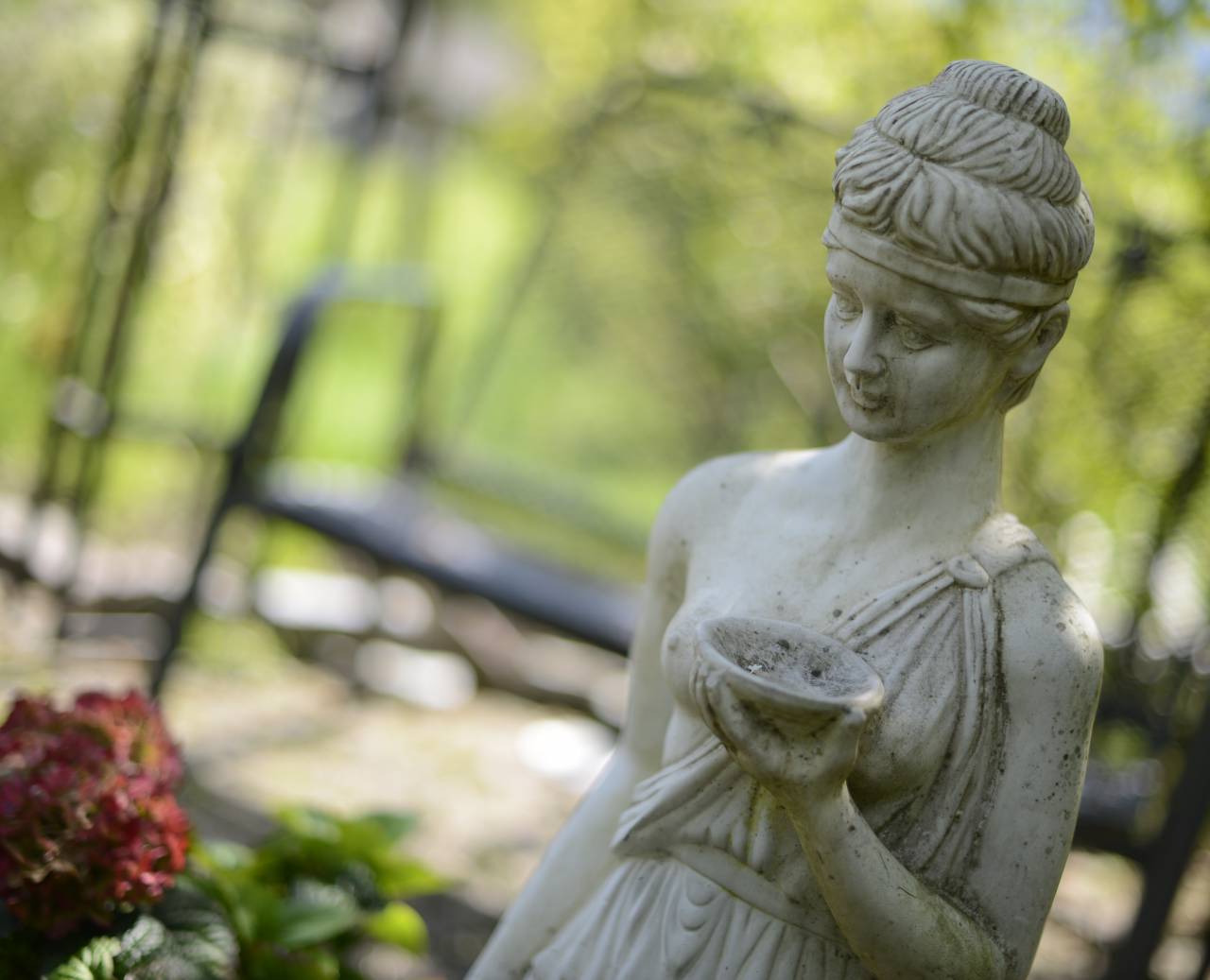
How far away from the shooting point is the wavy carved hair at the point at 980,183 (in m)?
1.39

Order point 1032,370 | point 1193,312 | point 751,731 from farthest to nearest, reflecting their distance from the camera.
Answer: point 1193,312, point 1032,370, point 751,731

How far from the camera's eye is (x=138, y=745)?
2.15 meters

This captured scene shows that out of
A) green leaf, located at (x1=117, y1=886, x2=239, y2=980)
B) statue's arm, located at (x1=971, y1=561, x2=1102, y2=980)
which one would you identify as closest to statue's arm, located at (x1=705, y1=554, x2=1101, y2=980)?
statue's arm, located at (x1=971, y1=561, x2=1102, y2=980)

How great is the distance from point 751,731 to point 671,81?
331 cm

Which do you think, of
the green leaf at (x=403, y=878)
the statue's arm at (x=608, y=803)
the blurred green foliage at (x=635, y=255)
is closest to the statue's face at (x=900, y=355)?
the statue's arm at (x=608, y=803)

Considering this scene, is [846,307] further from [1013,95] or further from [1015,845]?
[1015,845]

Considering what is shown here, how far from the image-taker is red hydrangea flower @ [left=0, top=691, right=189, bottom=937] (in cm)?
191

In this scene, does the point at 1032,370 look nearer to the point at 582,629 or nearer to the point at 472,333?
the point at 582,629

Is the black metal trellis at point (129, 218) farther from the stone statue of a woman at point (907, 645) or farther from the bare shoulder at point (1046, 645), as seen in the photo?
the bare shoulder at point (1046, 645)

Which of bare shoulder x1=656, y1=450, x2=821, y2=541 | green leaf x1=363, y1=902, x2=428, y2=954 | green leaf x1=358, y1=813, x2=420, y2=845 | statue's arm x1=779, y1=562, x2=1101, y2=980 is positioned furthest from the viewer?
green leaf x1=358, y1=813, x2=420, y2=845

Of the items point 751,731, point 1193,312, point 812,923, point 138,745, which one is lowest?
point 138,745

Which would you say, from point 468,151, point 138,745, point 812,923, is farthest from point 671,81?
point 812,923

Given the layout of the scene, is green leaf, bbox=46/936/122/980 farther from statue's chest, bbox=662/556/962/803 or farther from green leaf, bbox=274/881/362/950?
statue's chest, bbox=662/556/962/803

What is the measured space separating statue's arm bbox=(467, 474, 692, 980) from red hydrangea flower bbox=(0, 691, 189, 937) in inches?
19.8
